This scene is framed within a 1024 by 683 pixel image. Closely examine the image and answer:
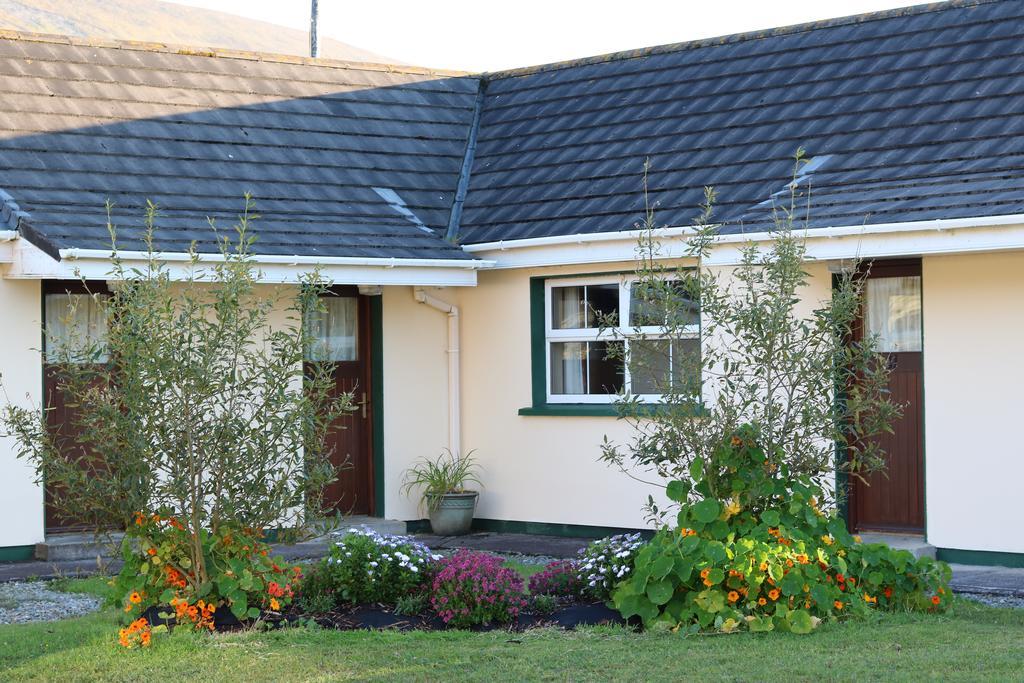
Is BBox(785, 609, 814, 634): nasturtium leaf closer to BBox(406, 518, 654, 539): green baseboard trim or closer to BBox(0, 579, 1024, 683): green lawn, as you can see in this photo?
BBox(0, 579, 1024, 683): green lawn

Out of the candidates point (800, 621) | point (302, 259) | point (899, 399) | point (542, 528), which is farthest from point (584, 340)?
point (800, 621)

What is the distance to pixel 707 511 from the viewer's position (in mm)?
8375

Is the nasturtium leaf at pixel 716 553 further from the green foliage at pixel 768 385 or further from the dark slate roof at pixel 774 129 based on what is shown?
the dark slate roof at pixel 774 129

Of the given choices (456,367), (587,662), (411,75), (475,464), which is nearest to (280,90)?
(411,75)

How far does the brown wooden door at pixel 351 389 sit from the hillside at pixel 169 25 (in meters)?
99.2

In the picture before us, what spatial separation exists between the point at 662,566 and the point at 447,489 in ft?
20.9

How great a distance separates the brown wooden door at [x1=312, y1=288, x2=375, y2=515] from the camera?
47.8 feet

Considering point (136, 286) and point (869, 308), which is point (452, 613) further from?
point (869, 308)

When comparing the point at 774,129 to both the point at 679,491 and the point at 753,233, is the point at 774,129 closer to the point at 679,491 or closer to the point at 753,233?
the point at 753,233

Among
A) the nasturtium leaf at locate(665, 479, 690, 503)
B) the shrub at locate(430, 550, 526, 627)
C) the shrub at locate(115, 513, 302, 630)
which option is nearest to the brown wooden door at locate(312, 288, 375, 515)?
the shrub at locate(430, 550, 526, 627)

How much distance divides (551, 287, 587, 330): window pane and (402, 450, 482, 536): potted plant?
1.77m

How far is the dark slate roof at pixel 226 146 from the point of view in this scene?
1301cm

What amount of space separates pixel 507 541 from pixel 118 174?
5.11 metres

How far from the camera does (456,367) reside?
48.9 ft
